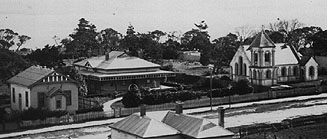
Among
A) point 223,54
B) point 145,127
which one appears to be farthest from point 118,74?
point 145,127

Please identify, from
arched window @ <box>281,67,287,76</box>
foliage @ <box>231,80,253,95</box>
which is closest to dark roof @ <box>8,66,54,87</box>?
foliage @ <box>231,80,253,95</box>

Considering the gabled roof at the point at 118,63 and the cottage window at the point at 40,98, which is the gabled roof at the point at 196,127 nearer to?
the cottage window at the point at 40,98

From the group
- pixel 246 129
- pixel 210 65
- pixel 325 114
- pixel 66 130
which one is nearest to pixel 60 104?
pixel 66 130

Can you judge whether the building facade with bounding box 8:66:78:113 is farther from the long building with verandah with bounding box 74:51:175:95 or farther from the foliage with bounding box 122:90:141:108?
the long building with verandah with bounding box 74:51:175:95

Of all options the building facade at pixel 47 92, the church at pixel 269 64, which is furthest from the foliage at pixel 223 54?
the building facade at pixel 47 92

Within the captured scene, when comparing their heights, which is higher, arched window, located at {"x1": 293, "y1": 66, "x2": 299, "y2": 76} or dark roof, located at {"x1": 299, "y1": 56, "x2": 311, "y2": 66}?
dark roof, located at {"x1": 299, "y1": 56, "x2": 311, "y2": 66}
